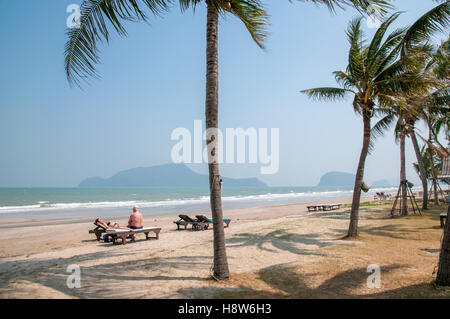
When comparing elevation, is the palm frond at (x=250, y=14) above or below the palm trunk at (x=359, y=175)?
above

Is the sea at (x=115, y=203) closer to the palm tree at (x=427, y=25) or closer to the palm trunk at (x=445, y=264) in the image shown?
the palm tree at (x=427, y=25)

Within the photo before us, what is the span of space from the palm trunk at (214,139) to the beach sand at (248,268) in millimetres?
471

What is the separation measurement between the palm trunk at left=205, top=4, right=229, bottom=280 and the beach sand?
1.55 ft

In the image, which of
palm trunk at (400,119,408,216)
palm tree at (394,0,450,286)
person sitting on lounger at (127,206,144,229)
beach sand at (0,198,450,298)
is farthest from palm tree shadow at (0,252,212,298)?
palm trunk at (400,119,408,216)

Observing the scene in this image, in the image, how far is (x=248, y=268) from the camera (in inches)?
252

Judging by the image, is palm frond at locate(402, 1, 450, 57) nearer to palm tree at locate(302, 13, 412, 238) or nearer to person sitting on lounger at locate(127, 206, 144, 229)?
palm tree at locate(302, 13, 412, 238)

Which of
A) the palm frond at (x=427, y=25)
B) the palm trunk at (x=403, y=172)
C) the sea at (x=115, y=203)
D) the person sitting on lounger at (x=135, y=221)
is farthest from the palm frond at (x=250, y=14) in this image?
the sea at (x=115, y=203)

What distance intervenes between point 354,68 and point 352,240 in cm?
549

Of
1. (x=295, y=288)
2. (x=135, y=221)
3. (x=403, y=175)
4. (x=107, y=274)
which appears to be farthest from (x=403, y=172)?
(x=107, y=274)

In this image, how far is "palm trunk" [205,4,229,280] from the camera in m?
5.55

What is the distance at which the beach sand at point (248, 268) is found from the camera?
16.1 feet
